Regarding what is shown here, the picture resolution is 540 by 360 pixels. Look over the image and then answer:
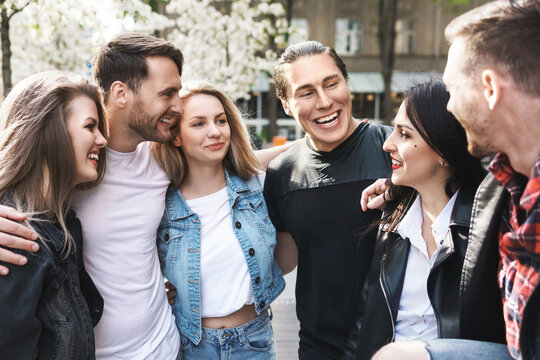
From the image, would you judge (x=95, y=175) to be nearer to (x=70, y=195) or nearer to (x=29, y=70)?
(x=70, y=195)

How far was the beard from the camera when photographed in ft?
8.93

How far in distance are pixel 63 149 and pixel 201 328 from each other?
1206 millimetres

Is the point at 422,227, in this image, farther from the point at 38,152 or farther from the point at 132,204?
the point at 38,152

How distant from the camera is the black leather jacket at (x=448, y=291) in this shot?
173cm

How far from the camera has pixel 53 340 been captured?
1977 mm

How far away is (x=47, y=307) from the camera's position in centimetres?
197

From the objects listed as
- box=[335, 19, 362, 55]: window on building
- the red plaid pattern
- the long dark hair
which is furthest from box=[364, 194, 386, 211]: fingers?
box=[335, 19, 362, 55]: window on building

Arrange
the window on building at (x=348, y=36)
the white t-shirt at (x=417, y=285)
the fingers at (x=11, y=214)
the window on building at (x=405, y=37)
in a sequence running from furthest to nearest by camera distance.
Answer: the window on building at (x=405, y=37)
the window on building at (x=348, y=36)
the white t-shirt at (x=417, y=285)
the fingers at (x=11, y=214)

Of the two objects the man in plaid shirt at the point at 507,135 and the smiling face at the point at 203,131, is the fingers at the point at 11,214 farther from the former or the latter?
the man in plaid shirt at the point at 507,135

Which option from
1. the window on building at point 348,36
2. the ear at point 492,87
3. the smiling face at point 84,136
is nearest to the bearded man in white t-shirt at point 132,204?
the smiling face at point 84,136

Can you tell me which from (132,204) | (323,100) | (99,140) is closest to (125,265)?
(132,204)

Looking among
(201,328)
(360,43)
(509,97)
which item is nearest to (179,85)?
(201,328)

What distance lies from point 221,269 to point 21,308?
3.70 feet

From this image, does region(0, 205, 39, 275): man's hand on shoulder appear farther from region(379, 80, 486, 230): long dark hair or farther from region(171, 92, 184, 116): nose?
region(379, 80, 486, 230): long dark hair
